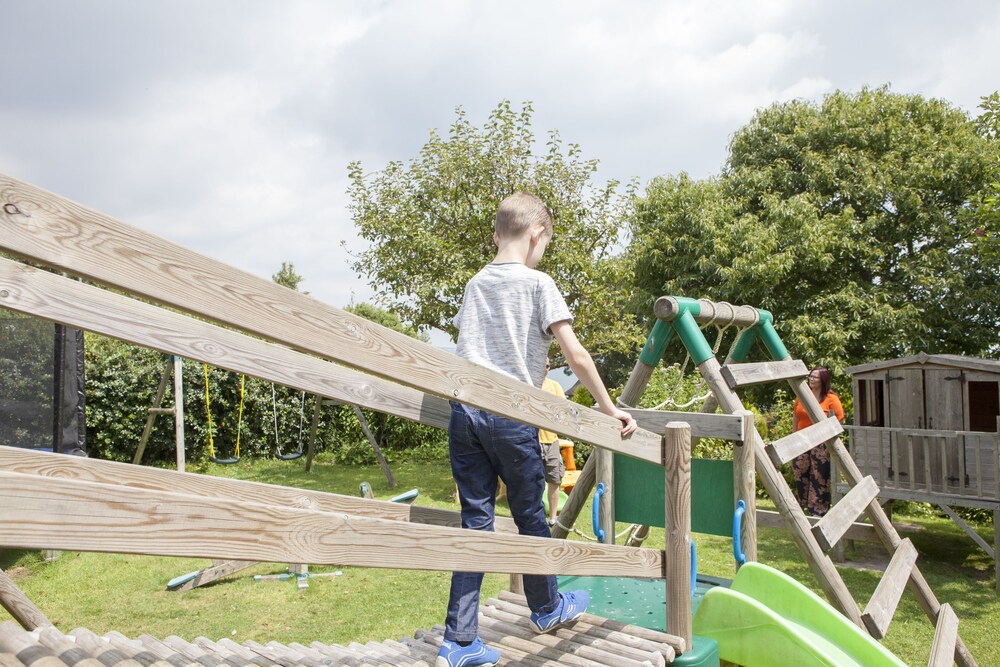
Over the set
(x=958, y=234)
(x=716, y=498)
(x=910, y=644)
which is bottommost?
(x=910, y=644)

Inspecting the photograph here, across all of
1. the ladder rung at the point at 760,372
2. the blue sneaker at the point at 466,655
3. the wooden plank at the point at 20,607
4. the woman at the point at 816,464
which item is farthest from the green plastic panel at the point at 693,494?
the woman at the point at 816,464

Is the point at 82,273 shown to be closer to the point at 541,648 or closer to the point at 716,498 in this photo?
the point at 541,648

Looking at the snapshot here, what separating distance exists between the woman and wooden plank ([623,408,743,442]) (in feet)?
17.0

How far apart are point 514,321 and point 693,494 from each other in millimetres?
1786

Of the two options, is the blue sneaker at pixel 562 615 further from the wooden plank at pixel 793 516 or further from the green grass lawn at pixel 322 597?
the green grass lawn at pixel 322 597

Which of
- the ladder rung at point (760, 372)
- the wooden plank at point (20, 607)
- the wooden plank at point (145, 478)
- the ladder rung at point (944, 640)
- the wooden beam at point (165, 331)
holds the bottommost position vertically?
the ladder rung at point (944, 640)

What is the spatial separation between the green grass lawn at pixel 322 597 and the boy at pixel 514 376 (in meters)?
2.67

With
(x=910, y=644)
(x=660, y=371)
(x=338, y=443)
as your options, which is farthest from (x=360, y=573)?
(x=338, y=443)

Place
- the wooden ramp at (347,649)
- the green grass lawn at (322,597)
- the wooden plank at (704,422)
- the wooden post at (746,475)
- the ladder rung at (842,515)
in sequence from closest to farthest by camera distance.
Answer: the wooden ramp at (347,649)
the wooden plank at (704,422)
the wooden post at (746,475)
the ladder rung at (842,515)
the green grass lawn at (322,597)

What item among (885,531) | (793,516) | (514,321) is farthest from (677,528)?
(885,531)

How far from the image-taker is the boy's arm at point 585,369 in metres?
2.38

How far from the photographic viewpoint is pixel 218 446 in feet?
43.1

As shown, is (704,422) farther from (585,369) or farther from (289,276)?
(289,276)

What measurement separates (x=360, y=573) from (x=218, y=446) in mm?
7552
